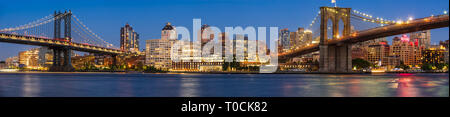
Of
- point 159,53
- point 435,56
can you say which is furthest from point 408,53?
point 159,53

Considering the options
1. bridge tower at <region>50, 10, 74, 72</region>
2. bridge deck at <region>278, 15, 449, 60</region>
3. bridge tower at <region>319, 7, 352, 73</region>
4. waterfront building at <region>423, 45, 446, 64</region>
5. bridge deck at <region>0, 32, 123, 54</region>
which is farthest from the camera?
waterfront building at <region>423, 45, 446, 64</region>

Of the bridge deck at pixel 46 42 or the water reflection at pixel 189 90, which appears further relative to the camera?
the bridge deck at pixel 46 42

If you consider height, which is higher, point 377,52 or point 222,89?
point 377,52

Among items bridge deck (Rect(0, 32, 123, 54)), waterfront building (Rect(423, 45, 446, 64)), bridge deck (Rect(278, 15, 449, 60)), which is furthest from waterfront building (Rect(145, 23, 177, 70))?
waterfront building (Rect(423, 45, 446, 64))

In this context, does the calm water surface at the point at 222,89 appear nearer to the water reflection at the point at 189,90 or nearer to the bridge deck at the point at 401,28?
the water reflection at the point at 189,90

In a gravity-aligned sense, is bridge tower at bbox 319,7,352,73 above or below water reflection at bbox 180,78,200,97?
above

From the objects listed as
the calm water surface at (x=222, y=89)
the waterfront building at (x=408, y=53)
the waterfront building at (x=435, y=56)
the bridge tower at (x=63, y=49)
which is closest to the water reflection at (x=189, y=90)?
the calm water surface at (x=222, y=89)

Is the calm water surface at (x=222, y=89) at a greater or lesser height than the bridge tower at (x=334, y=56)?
lesser

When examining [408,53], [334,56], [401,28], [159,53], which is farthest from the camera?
[408,53]

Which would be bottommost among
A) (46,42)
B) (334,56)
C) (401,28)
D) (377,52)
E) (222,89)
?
(222,89)

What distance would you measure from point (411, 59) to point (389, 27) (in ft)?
422

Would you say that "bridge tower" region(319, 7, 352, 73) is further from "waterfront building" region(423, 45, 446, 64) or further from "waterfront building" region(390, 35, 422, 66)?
"waterfront building" region(390, 35, 422, 66)

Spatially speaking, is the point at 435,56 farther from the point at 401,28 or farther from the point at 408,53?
the point at 401,28
